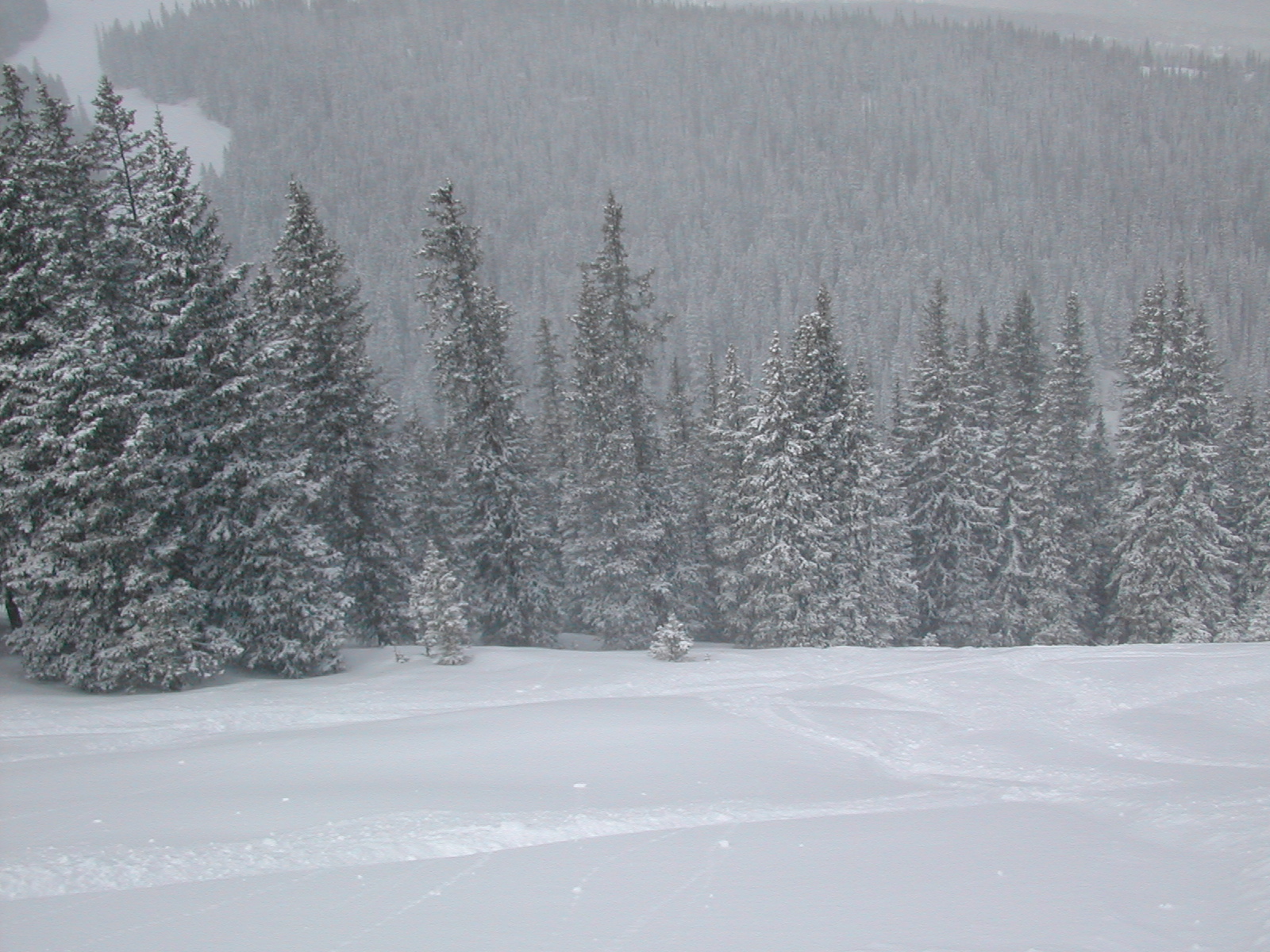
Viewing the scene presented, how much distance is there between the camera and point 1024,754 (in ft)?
38.3

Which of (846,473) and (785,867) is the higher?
(846,473)

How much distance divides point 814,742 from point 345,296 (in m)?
18.7

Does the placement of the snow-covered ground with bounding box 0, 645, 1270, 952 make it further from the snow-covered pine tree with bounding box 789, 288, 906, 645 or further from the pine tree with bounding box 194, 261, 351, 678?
the snow-covered pine tree with bounding box 789, 288, 906, 645

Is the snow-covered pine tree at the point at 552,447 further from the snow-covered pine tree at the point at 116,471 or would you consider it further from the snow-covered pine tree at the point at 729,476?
the snow-covered pine tree at the point at 116,471

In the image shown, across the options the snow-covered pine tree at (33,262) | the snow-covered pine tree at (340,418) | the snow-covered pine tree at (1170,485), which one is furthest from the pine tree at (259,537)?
the snow-covered pine tree at (1170,485)

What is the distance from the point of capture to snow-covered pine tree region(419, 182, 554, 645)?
25.0m

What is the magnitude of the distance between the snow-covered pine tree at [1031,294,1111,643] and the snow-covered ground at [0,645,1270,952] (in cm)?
1621

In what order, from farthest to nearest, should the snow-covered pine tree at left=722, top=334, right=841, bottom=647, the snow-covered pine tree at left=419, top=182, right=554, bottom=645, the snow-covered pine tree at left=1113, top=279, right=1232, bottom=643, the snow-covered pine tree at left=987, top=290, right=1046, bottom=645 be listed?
the snow-covered pine tree at left=987, top=290, right=1046, bottom=645 → the snow-covered pine tree at left=1113, top=279, right=1232, bottom=643 → the snow-covered pine tree at left=722, top=334, right=841, bottom=647 → the snow-covered pine tree at left=419, top=182, right=554, bottom=645

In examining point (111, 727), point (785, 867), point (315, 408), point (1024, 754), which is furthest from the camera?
point (315, 408)

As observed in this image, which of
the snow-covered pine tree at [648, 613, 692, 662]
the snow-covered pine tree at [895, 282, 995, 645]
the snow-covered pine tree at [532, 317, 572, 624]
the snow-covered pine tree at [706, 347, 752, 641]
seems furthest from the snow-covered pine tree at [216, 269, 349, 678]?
the snow-covered pine tree at [895, 282, 995, 645]

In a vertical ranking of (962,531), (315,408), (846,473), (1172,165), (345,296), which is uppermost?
(1172,165)

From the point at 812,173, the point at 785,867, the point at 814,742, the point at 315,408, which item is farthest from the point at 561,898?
the point at 812,173

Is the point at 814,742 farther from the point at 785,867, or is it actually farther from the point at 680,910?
the point at 680,910

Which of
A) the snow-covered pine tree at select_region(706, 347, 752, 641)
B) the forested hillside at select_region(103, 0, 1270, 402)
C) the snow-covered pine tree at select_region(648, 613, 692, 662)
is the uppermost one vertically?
the forested hillside at select_region(103, 0, 1270, 402)
